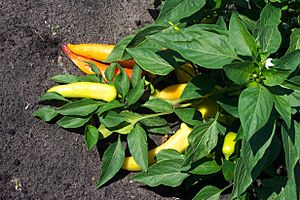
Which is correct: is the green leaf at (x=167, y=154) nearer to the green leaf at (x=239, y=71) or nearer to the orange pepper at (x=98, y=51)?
the orange pepper at (x=98, y=51)

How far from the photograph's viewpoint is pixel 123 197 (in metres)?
3.39

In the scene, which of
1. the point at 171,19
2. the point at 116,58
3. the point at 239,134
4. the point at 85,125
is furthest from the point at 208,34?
the point at 85,125

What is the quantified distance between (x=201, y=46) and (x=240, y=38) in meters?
0.18

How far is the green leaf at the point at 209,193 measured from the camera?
312 centimetres

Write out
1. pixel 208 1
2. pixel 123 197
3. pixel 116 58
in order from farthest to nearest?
pixel 123 197
pixel 116 58
pixel 208 1

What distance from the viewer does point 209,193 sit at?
315 centimetres

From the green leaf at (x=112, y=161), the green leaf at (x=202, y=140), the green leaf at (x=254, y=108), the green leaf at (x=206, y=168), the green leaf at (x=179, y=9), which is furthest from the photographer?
the green leaf at (x=112, y=161)

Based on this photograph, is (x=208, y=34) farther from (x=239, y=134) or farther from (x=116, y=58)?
(x=116, y=58)

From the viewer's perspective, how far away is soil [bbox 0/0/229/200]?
130 inches

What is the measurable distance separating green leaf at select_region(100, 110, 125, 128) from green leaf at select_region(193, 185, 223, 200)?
0.54 meters

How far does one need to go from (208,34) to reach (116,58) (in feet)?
2.47

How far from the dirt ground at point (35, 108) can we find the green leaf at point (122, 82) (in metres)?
0.41

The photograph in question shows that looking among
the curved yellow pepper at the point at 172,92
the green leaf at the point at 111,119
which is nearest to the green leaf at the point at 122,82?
the green leaf at the point at 111,119

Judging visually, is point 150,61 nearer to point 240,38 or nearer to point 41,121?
point 240,38
